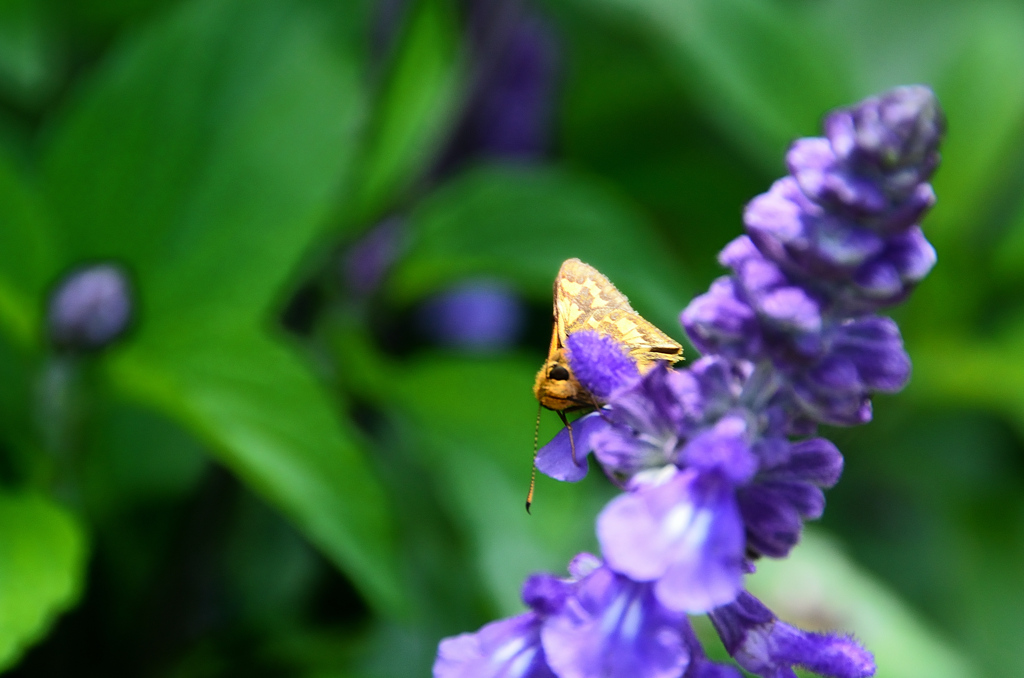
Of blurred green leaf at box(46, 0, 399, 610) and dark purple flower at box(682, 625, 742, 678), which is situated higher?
dark purple flower at box(682, 625, 742, 678)

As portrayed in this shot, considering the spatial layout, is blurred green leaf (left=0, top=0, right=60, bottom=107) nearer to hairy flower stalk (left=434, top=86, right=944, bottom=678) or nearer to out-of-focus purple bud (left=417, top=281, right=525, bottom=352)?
out-of-focus purple bud (left=417, top=281, right=525, bottom=352)

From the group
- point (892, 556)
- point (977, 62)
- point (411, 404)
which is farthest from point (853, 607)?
point (977, 62)

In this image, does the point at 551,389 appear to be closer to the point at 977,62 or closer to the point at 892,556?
the point at 892,556

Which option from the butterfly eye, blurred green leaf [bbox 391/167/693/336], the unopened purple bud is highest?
the unopened purple bud

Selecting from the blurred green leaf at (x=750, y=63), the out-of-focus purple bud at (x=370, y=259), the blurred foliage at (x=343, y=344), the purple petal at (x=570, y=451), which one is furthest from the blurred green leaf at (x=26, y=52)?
the purple petal at (x=570, y=451)

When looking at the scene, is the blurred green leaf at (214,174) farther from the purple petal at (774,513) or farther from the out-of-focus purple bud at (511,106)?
the purple petal at (774,513)

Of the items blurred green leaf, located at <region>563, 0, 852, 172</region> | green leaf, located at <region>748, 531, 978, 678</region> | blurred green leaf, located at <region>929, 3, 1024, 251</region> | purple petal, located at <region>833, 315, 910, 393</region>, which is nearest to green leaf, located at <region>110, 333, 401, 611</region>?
green leaf, located at <region>748, 531, 978, 678</region>

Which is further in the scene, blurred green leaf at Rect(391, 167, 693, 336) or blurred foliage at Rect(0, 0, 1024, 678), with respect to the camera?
blurred green leaf at Rect(391, 167, 693, 336)
